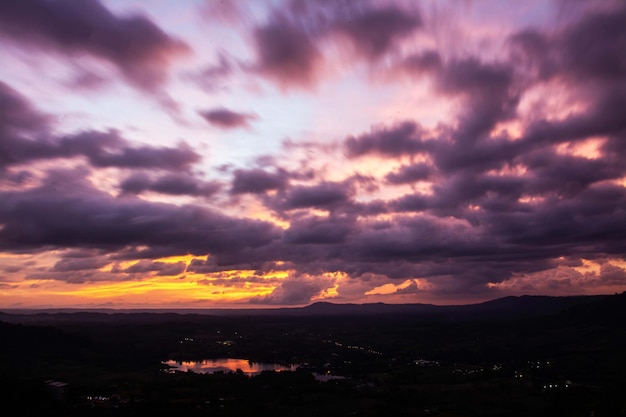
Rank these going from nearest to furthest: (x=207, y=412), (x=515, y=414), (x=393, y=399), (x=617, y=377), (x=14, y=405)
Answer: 1. (x=14, y=405)
2. (x=207, y=412)
3. (x=515, y=414)
4. (x=393, y=399)
5. (x=617, y=377)

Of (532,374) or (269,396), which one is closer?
(269,396)

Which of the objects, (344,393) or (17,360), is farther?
(17,360)

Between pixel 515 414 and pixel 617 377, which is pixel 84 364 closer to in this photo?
pixel 515 414

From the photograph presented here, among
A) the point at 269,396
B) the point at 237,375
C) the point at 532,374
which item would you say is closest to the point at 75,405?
the point at 269,396

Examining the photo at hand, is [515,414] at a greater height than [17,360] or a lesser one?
lesser

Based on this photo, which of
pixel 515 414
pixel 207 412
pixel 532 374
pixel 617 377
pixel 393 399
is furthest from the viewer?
pixel 532 374

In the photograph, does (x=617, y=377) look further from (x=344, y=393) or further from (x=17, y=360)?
(x=17, y=360)

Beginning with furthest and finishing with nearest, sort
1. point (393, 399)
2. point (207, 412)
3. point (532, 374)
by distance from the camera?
point (532, 374) → point (393, 399) → point (207, 412)

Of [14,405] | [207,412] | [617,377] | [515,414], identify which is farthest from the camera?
[617,377]

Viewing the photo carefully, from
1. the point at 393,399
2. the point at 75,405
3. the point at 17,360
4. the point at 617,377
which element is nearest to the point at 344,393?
the point at 393,399
